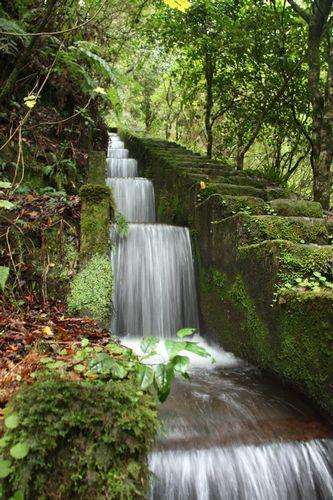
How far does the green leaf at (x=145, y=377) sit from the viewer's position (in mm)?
2170

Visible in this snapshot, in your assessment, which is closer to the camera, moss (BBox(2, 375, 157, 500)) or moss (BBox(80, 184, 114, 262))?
moss (BBox(2, 375, 157, 500))

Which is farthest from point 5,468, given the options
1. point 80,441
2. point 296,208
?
point 296,208

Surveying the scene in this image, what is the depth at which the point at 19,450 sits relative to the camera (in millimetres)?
1915

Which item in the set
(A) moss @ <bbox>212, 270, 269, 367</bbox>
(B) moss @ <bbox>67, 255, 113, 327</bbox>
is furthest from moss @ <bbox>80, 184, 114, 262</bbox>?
(A) moss @ <bbox>212, 270, 269, 367</bbox>

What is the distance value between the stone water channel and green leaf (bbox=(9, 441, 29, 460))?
2.73 feet

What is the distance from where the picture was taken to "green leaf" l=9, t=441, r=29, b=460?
6.22 ft

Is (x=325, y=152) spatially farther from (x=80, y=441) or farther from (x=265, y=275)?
(x=80, y=441)

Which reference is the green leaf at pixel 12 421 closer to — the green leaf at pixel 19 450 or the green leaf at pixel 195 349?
the green leaf at pixel 19 450

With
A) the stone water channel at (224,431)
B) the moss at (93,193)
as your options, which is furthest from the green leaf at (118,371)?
the moss at (93,193)

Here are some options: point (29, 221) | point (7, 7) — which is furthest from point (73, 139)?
point (29, 221)

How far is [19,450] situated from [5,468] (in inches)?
4.3

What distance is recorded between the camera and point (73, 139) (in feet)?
24.3

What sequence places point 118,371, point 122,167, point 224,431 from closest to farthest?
1. point 118,371
2. point 224,431
3. point 122,167

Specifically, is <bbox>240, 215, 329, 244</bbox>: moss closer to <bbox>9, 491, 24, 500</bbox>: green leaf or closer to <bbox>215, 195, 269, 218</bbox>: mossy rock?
<bbox>215, 195, 269, 218</bbox>: mossy rock
